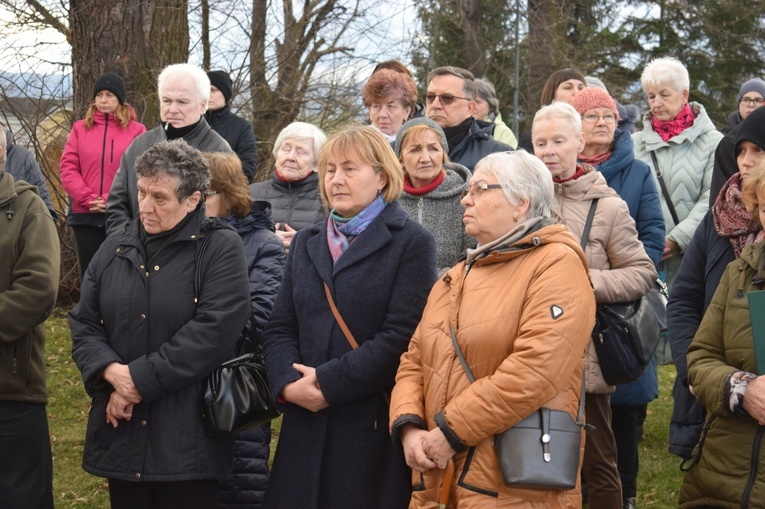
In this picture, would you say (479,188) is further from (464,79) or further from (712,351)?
(464,79)

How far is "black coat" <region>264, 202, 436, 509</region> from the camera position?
4008 millimetres

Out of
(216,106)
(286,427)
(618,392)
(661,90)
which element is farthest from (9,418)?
(661,90)

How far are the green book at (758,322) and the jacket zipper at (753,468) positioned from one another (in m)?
0.23

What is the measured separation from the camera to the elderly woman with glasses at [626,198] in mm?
5422

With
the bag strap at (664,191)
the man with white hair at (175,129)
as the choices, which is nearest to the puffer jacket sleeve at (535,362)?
the bag strap at (664,191)

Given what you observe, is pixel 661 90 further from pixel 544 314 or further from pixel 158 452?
pixel 158 452

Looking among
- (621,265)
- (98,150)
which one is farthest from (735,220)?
(98,150)

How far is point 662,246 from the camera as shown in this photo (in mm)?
5320

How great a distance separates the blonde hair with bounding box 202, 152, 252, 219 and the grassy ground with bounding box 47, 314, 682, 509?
83.2 inches

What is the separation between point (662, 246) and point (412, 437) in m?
2.27

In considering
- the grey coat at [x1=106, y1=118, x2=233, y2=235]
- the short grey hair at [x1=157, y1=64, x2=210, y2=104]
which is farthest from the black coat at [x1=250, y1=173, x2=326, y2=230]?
the short grey hair at [x1=157, y1=64, x2=210, y2=104]

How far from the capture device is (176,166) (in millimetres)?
4438

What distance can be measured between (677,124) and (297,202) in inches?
101

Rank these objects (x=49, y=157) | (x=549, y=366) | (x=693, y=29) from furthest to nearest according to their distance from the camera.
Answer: (x=693, y=29) < (x=49, y=157) < (x=549, y=366)
